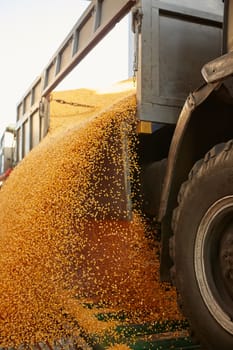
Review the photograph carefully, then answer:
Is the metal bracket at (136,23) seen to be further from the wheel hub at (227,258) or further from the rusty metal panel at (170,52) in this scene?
the wheel hub at (227,258)

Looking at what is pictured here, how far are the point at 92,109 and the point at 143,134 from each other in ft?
7.87

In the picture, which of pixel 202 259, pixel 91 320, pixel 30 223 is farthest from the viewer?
pixel 30 223

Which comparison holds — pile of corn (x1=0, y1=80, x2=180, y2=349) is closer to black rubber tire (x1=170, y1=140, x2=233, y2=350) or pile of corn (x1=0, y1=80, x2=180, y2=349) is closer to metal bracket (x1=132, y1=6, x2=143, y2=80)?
metal bracket (x1=132, y1=6, x2=143, y2=80)

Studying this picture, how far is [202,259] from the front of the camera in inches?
70.4

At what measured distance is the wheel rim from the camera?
1.66 m

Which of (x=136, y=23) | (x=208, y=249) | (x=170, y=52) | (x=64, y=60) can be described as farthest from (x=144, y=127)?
(x=64, y=60)

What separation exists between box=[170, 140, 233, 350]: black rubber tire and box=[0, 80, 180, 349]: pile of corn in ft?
2.97

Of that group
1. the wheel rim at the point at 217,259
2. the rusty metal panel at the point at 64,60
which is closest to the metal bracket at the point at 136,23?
the rusty metal panel at the point at 64,60

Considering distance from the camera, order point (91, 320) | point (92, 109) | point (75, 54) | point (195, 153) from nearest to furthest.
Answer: point (195, 153), point (91, 320), point (75, 54), point (92, 109)

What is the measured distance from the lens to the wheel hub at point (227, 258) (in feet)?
5.47

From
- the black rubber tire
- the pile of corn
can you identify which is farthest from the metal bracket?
the black rubber tire

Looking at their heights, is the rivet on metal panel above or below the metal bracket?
below

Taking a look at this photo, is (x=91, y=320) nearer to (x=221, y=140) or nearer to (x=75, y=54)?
(x=221, y=140)

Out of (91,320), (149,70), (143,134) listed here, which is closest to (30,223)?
(91,320)
